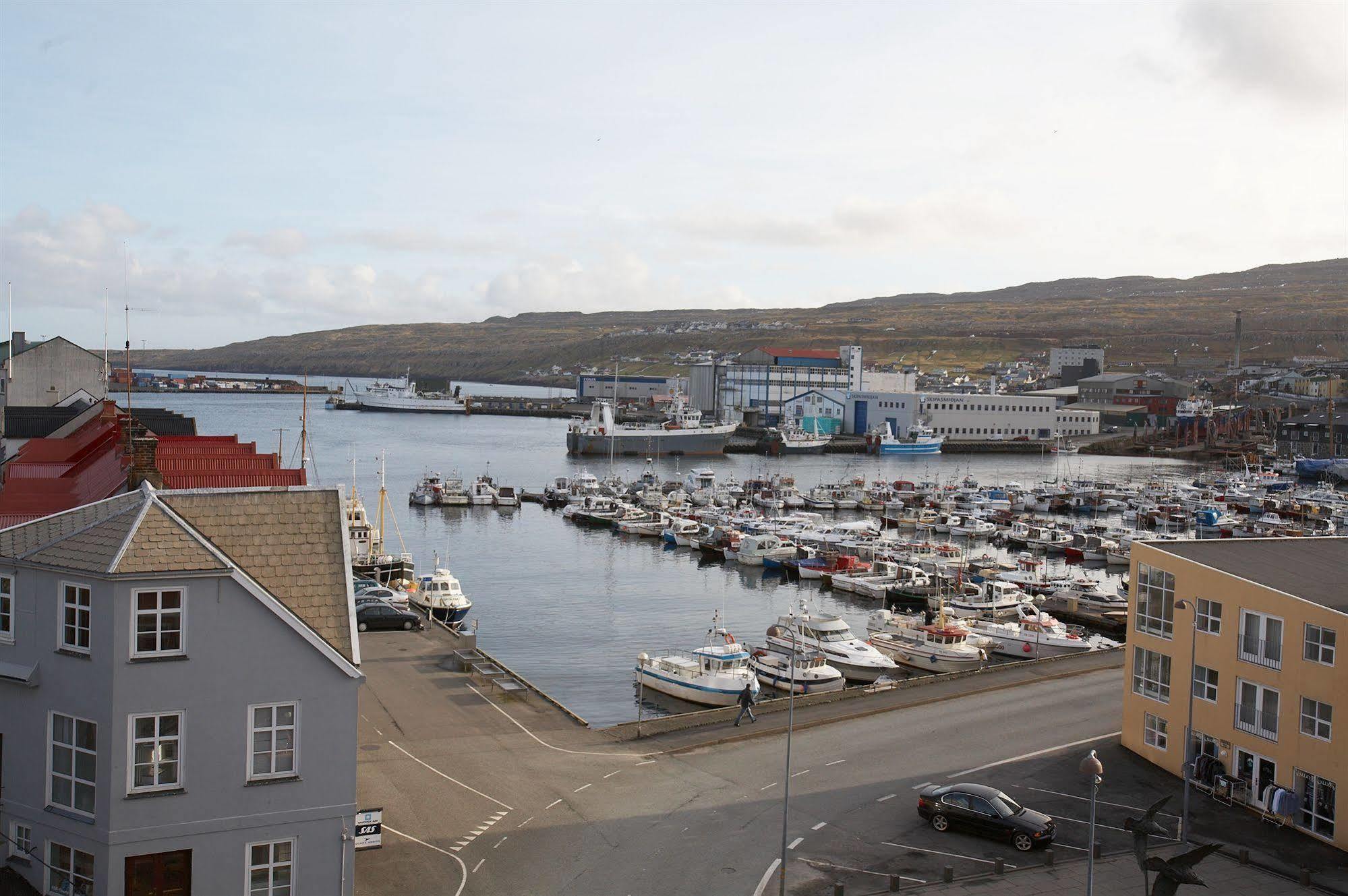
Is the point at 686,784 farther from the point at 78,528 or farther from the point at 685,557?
the point at 685,557

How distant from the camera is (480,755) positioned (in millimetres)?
17062

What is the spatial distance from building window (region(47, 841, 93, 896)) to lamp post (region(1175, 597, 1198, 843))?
11.7 m

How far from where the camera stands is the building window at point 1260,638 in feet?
50.0

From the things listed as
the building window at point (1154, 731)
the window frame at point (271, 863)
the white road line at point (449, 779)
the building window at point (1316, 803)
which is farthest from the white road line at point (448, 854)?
the building window at point (1154, 731)

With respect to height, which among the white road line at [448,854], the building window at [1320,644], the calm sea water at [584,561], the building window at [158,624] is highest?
the building window at [158,624]

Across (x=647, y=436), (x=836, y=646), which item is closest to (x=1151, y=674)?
(x=836, y=646)

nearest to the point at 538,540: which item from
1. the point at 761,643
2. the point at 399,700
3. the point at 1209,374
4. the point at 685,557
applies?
the point at 685,557

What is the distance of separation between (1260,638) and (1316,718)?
122 centimetres

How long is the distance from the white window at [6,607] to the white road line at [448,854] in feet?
16.7

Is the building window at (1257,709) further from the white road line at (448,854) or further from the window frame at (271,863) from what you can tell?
the window frame at (271,863)

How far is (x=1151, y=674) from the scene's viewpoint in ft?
57.3

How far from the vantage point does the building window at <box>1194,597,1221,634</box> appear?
1616cm

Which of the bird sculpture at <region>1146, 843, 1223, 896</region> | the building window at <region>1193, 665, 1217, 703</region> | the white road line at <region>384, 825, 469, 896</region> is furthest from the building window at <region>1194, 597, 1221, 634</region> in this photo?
the white road line at <region>384, 825, 469, 896</region>

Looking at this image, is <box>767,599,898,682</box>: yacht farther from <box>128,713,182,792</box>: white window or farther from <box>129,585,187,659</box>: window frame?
<box>129,585,187,659</box>: window frame
